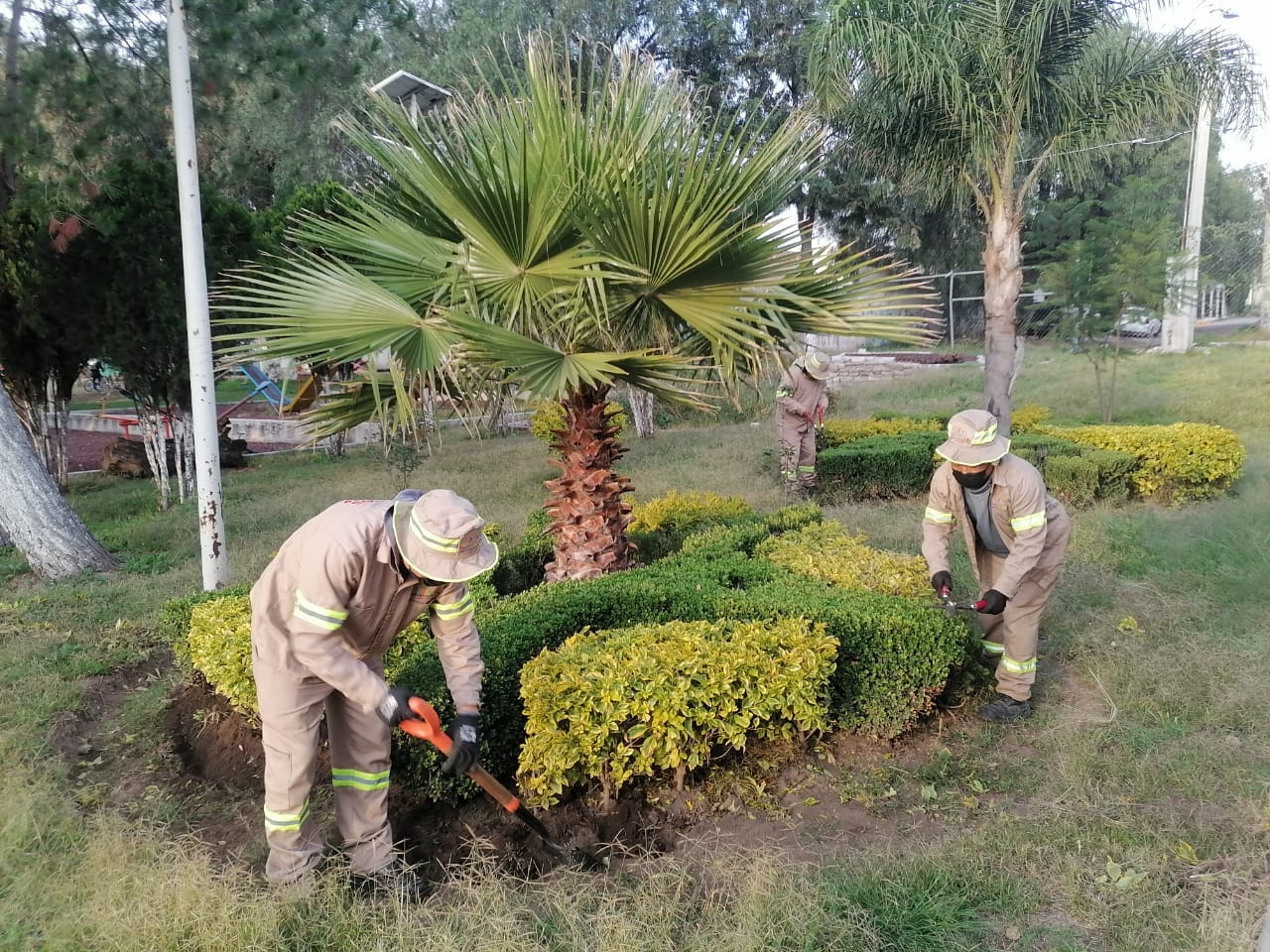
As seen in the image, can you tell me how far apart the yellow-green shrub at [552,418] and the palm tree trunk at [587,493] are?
12 cm

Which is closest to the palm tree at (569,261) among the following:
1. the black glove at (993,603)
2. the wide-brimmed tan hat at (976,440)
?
the wide-brimmed tan hat at (976,440)

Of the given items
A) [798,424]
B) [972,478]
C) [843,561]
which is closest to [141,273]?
[798,424]

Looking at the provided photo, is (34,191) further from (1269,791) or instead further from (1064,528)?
(1269,791)

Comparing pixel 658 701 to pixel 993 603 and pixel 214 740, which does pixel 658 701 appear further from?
pixel 214 740

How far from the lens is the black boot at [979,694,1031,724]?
4301mm

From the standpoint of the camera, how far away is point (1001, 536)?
4352 mm

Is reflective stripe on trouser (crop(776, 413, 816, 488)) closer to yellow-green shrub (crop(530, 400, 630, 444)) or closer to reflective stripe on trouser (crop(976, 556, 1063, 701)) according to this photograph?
yellow-green shrub (crop(530, 400, 630, 444))

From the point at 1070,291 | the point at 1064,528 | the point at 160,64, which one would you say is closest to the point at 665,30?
the point at 1070,291

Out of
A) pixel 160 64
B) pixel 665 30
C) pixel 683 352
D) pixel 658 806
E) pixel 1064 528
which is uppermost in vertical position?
pixel 665 30

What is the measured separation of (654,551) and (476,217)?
109 inches

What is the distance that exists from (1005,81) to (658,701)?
8051mm

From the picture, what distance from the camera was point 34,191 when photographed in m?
9.05

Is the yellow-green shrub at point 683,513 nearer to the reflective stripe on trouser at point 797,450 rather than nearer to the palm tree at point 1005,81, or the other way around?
the reflective stripe on trouser at point 797,450

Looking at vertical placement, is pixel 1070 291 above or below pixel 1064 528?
above
